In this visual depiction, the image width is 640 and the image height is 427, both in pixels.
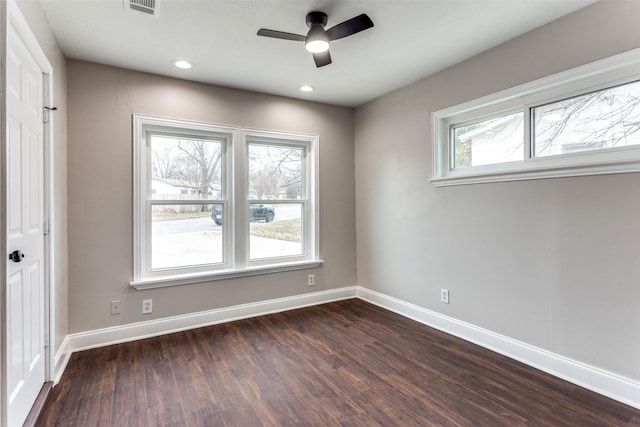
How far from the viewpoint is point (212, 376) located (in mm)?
2375

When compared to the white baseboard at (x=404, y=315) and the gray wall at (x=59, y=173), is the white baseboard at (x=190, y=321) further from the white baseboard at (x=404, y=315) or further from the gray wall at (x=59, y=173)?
the gray wall at (x=59, y=173)

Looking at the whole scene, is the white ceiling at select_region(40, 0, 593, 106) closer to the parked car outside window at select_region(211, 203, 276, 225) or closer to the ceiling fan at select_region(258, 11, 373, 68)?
the ceiling fan at select_region(258, 11, 373, 68)

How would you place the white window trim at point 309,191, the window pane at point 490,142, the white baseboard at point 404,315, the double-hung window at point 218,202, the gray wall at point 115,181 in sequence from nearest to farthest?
the white baseboard at point 404,315, the window pane at point 490,142, the gray wall at point 115,181, the double-hung window at point 218,202, the white window trim at point 309,191

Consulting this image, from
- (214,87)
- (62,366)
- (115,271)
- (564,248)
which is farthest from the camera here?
(214,87)

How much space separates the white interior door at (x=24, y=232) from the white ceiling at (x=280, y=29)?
66 cm

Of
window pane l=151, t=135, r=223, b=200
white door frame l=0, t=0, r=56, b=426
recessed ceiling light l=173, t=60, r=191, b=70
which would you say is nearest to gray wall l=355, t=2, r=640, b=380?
window pane l=151, t=135, r=223, b=200

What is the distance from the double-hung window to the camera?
10.5 feet

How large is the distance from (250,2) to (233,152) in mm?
1709

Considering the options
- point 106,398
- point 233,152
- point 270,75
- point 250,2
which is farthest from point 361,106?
point 106,398

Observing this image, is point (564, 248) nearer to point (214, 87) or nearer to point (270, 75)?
point (270, 75)

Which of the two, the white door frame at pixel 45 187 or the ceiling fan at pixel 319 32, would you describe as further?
the ceiling fan at pixel 319 32

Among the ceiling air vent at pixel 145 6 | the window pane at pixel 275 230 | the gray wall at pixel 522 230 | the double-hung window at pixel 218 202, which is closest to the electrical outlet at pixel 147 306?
the double-hung window at pixel 218 202

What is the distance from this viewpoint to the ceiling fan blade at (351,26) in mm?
2000

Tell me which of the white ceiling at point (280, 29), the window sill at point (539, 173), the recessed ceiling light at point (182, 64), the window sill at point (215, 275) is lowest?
the window sill at point (215, 275)
